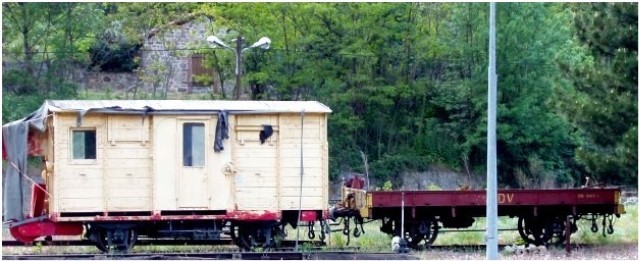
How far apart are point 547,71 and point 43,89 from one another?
20158 mm

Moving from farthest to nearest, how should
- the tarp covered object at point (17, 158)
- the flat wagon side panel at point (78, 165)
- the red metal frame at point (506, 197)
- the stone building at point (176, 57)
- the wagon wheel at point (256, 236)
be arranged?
the stone building at point (176, 57) → the red metal frame at point (506, 197) → the wagon wheel at point (256, 236) → the tarp covered object at point (17, 158) → the flat wagon side panel at point (78, 165)

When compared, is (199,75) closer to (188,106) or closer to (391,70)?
(391,70)

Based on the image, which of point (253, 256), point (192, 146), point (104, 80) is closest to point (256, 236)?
point (253, 256)

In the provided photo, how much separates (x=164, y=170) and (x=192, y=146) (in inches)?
25.2

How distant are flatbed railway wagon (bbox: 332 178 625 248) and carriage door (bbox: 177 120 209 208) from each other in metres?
2.80

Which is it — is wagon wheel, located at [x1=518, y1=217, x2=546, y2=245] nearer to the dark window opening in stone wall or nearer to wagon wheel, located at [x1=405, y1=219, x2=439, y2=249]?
wagon wheel, located at [x1=405, y1=219, x2=439, y2=249]

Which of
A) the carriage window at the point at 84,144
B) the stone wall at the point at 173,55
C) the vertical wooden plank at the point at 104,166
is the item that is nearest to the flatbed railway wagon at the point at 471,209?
the vertical wooden plank at the point at 104,166

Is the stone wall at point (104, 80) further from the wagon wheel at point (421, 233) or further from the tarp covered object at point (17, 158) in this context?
the wagon wheel at point (421, 233)

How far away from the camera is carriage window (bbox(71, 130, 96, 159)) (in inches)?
757

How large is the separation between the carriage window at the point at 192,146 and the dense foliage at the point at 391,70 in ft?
77.6

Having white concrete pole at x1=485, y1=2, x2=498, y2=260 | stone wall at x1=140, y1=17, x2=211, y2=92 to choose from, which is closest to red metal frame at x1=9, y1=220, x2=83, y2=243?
white concrete pole at x1=485, y1=2, x2=498, y2=260

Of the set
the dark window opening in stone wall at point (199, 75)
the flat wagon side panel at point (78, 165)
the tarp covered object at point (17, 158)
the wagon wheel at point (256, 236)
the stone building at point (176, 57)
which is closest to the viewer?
the flat wagon side panel at point (78, 165)

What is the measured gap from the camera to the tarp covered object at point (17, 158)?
19.6 metres

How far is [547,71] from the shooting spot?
149 ft
